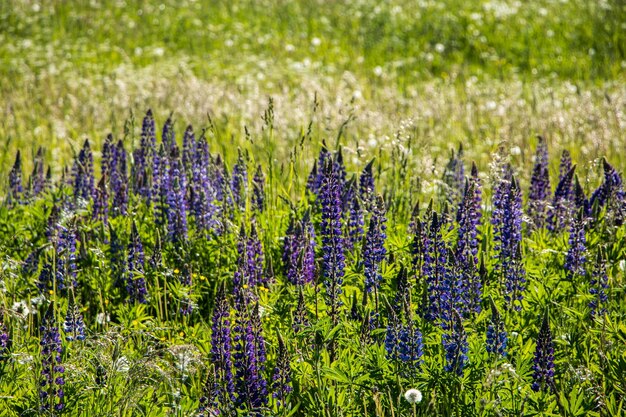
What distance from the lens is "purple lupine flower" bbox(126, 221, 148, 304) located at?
457 centimetres

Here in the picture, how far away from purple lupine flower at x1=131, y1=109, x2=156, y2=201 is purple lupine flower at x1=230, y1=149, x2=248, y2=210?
65cm

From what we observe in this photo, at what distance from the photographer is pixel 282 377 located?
3.24 meters

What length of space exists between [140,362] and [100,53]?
Result: 11.6 meters

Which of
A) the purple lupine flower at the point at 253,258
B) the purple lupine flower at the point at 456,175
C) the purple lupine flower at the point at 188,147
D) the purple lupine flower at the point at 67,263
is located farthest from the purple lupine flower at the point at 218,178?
the purple lupine flower at the point at 456,175

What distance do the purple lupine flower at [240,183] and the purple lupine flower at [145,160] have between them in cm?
65

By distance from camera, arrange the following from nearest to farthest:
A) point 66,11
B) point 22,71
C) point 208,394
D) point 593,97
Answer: point 208,394 → point 593,97 → point 22,71 → point 66,11

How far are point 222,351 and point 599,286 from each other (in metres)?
1.86

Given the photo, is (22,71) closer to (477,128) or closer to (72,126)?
(72,126)

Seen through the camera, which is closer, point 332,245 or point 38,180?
point 332,245

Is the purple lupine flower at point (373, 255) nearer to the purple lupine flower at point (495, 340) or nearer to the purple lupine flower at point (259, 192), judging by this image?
the purple lupine flower at point (495, 340)

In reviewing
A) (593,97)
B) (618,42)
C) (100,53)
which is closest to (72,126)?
(100,53)

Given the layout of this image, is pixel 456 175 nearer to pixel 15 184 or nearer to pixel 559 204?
pixel 559 204

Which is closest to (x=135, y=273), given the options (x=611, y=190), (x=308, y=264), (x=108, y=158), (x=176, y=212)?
(x=176, y=212)

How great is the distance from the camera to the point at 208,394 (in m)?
3.24
